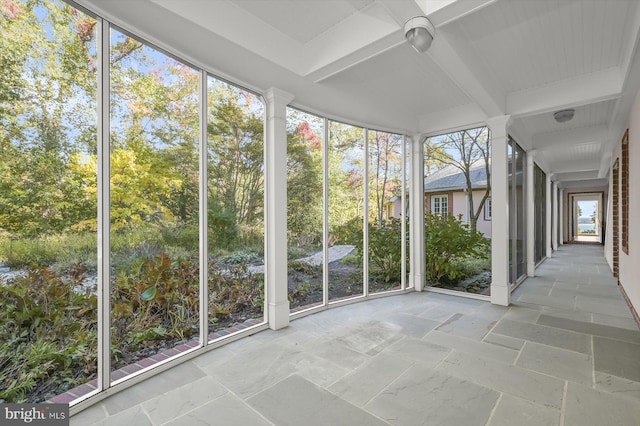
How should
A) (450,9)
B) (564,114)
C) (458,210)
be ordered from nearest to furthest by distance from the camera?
(450,9) → (564,114) → (458,210)

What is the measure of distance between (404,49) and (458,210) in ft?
8.91

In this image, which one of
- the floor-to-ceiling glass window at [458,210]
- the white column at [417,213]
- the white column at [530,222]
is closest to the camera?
the floor-to-ceiling glass window at [458,210]

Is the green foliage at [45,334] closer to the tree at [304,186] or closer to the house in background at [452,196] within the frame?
the tree at [304,186]

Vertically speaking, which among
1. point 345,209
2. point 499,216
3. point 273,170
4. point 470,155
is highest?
point 470,155

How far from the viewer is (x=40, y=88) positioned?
173 cm

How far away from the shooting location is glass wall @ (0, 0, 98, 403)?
1.64 metres

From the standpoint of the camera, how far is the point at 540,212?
7078 millimetres

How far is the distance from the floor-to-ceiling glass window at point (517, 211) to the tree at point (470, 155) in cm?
57

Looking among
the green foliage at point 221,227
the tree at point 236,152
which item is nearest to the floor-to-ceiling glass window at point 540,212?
the tree at point 236,152

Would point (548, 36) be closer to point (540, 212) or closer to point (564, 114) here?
point (564, 114)

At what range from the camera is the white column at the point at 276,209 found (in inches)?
124

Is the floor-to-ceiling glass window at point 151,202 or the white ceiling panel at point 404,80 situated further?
the white ceiling panel at point 404,80

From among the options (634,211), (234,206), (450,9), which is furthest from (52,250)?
(634,211)

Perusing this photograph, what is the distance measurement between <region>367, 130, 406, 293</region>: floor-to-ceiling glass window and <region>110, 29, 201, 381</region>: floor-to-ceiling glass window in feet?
8.39
